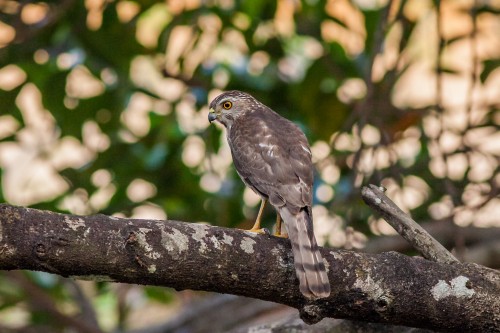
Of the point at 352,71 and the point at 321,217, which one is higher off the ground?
the point at 352,71

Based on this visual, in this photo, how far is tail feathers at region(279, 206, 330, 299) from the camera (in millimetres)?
3535

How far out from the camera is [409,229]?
14.0ft

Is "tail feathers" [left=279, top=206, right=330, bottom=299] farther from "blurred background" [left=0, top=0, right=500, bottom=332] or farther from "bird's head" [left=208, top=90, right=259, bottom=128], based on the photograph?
"blurred background" [left=0, top=0, right=500, bottom=332]

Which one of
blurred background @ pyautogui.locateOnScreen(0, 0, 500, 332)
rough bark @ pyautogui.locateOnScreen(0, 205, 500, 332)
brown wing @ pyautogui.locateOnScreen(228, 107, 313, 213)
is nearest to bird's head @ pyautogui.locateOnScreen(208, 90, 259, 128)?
brown wing @ pyautogui.locateOnScreen(228, 107, 313, 213)

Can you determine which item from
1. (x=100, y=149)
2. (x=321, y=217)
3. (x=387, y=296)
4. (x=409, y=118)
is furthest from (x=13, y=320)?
(x=387, y=296)

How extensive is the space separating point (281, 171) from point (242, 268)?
1246 mm

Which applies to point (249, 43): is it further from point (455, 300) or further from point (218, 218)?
point (455, 300)

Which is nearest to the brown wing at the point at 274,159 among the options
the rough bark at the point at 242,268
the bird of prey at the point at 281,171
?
the bird of prey at the point at 281,171

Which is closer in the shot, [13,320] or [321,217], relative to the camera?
[321,217]

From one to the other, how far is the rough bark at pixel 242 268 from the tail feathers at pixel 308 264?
0.07 meters

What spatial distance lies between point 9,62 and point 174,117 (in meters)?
1.36

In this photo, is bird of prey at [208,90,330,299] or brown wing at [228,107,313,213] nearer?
bird of prey at [208,90,330,299]

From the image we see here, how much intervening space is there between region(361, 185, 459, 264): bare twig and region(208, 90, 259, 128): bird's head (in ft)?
5.38

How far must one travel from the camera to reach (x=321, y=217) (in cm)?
735
